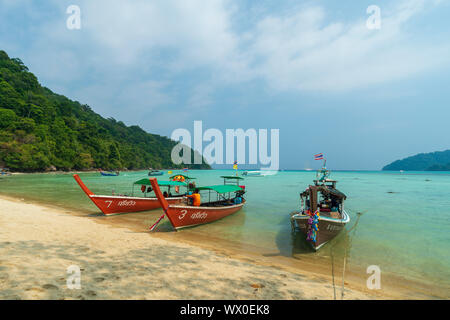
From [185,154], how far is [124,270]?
19420 cm

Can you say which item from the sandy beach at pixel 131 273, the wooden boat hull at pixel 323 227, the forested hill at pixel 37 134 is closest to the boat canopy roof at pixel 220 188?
the sandy beach at pixel 131 273

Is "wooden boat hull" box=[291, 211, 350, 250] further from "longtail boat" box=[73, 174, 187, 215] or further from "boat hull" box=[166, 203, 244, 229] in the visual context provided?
"longtail boat" box=[73, 174, 187, 215]

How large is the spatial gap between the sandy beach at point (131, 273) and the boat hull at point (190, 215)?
120 inches

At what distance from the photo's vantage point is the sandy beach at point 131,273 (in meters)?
4.20

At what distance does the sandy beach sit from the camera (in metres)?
4.20

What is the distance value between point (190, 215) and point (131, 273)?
6972 millimetres

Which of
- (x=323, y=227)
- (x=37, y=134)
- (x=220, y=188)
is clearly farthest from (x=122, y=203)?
(x=37, y=134)

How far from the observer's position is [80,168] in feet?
272

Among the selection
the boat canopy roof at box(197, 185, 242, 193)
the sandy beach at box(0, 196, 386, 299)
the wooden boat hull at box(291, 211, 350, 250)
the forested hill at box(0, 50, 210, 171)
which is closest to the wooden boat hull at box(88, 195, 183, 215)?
the boat canopy roof at box(197, 185, 242, 193)

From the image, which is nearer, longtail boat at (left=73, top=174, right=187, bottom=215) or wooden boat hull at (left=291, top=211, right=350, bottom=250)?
wooden boat hull at (left=291, top=211, right=350, bottom=250)

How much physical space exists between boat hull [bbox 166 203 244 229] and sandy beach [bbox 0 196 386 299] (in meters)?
3.04

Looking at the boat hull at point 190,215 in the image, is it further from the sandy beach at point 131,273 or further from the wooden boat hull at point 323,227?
the wooden boat hull at point 323,227

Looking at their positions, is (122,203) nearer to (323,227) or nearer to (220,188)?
(220,188)

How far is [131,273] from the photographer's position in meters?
5.22
